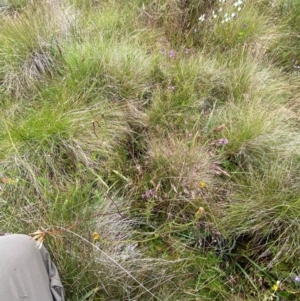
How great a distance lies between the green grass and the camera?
1390 mm

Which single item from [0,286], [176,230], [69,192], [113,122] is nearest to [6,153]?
[69,192]

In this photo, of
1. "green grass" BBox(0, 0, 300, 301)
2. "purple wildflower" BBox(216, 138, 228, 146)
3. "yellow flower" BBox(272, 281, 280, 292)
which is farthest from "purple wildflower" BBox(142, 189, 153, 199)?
"yellow flower" BBox(272, 281, 280, 292)

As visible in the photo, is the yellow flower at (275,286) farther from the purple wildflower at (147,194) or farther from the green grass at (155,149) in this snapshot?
the purple wildflower at (147,194)

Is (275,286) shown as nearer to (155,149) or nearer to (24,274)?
(155,149)

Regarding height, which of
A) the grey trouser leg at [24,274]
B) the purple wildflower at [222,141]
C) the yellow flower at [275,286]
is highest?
the purple wildflower at [222,141]

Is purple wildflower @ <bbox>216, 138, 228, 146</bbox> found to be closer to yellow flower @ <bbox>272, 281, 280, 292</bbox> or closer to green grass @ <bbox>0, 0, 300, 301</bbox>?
green grass @ <bbox>0, 0, 300, 301</bbox>

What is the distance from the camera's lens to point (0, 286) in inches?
41.4

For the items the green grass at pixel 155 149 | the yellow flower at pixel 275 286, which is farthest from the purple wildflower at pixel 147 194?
the yellow flower at pixel 275 286

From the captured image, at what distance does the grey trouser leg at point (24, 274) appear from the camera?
106cm

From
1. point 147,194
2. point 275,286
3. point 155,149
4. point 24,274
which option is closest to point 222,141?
point 155,149

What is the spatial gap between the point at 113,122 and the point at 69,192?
1.58 ft

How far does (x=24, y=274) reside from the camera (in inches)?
43.4

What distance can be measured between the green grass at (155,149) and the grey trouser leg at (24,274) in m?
0.14

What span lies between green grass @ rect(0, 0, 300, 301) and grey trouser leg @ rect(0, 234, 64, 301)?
141 millimetres
